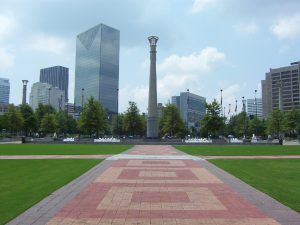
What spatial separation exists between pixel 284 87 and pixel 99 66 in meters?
93.2

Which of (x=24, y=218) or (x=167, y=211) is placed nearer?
(x=24, y=218)

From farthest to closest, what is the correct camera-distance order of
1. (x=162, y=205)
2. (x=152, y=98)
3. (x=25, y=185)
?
(x=152, y=98) < (x=25, y=185) < (x=162, y=205)

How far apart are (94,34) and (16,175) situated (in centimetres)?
15166

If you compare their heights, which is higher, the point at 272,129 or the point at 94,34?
the point at 94,34

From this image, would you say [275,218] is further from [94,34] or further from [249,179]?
[94,34]

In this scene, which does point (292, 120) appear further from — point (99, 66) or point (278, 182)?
point (278, 182)

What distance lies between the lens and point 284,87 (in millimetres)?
187375

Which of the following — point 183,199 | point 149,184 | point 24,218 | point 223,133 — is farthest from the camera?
point 223,133

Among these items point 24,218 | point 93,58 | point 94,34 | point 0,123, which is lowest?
point 24,218

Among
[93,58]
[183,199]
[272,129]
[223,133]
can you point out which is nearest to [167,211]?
[183,199]

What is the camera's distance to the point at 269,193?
12227mm

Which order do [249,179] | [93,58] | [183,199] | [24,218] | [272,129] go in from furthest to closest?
[93,58], [272,129], [249,179], [183,199], [24,218]

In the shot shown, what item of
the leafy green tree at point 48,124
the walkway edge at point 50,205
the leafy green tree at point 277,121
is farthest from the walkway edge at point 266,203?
the leafy green tree at point 48,124

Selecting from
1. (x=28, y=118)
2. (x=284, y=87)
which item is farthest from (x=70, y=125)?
(x=284, y=87)
